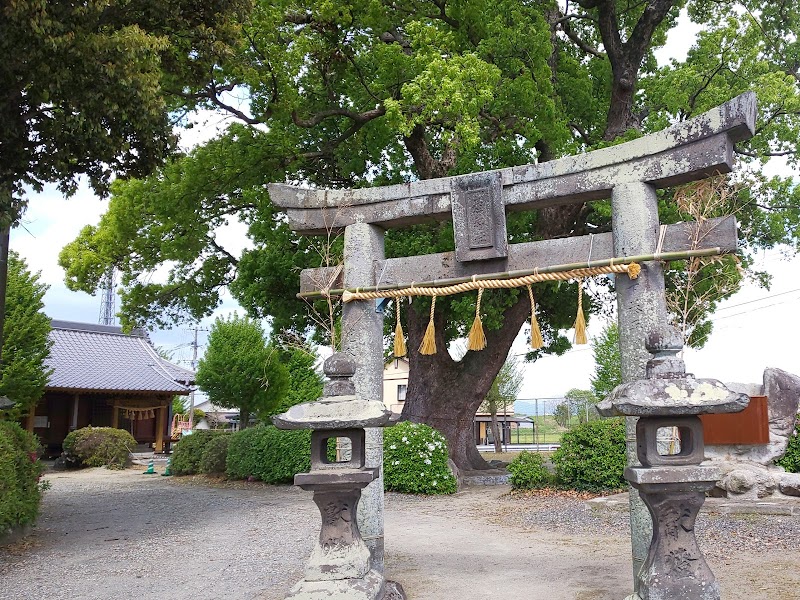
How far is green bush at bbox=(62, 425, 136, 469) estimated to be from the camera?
19.5 metres

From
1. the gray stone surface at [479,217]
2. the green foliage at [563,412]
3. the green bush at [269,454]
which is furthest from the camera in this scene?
the green foliage at [563,412]

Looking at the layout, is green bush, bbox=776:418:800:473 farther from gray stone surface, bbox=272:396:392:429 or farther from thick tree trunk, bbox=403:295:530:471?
gray stone surface, bbox=272:396:392:429

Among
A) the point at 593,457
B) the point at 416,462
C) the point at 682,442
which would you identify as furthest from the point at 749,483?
the point at 682,442

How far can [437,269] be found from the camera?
5.83m

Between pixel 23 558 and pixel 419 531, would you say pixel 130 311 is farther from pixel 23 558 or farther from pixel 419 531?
pixel 419 531

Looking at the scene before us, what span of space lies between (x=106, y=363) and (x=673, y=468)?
23.6 m

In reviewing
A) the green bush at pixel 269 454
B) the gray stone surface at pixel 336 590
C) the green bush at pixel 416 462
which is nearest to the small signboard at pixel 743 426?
the green bush at pixel 416 462

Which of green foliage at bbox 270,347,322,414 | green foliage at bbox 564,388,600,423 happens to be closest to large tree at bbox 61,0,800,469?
green foliage at bbox 564,388,600,423

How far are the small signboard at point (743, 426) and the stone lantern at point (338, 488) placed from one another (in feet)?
22.9

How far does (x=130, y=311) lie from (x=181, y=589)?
1149cm

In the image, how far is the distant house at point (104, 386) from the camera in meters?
22.2

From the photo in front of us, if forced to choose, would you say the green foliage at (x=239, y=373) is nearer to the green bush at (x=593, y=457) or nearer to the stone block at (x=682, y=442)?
the green bush at (x=593, y=457)

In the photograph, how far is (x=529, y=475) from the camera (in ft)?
39.1

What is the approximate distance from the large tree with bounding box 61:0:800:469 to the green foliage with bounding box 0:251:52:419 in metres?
5.11
